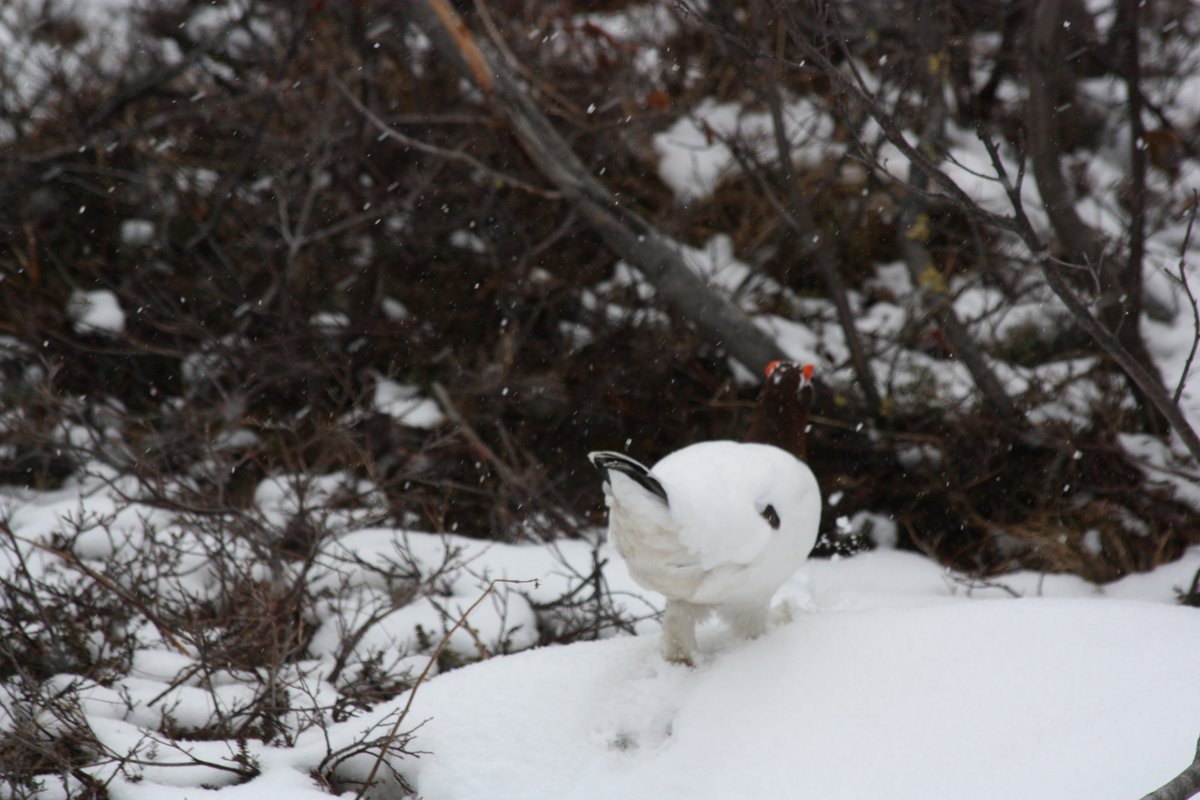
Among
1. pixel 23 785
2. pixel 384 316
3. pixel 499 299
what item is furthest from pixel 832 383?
pixel 23 785

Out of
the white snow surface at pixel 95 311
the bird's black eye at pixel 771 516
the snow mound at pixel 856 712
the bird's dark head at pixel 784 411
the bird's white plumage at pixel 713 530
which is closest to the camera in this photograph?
the snow mound at pixel 856 712

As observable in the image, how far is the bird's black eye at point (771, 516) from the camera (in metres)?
2.50

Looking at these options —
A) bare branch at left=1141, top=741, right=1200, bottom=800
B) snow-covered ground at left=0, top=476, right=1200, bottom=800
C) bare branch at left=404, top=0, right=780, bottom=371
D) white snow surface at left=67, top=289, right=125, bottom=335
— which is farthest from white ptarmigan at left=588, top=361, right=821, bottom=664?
white snow surface at left=67, top=289, right=125, bottom=335

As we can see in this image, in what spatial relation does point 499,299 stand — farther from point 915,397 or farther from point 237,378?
point 915,397

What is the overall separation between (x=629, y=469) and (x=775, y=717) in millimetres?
741

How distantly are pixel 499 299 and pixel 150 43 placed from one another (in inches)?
116

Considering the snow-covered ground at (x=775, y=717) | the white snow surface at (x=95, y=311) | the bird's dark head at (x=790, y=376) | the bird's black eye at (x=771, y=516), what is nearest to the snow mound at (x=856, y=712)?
the snow-covered ground at (x=775, y=717)

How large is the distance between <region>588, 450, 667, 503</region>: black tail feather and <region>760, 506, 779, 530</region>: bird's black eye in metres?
0.34

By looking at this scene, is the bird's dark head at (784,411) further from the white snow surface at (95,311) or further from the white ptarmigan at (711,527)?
the white snow surface at (95,311)

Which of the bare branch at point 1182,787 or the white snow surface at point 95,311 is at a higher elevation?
the white snow surface at point 95,311

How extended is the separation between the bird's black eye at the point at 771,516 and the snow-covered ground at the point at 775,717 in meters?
0.38

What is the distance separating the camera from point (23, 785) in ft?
7.48

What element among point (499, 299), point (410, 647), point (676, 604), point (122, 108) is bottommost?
point (676, 604)

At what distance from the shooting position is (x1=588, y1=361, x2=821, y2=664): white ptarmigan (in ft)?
7.63
